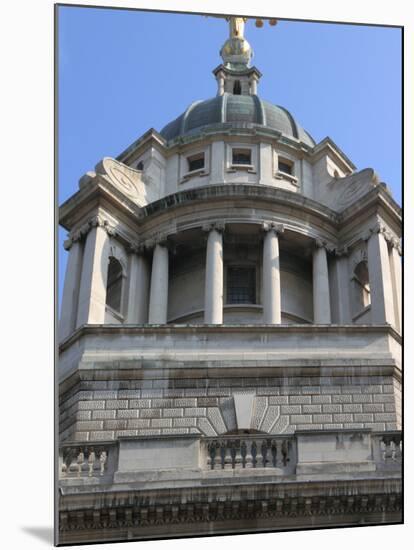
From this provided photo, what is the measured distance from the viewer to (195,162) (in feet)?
105

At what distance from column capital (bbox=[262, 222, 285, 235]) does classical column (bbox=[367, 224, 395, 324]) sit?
241cm

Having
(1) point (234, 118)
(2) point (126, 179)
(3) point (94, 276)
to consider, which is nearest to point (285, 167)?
(1) point (234, 118)

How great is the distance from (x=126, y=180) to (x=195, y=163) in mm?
3132

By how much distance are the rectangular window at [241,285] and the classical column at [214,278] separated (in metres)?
1.28

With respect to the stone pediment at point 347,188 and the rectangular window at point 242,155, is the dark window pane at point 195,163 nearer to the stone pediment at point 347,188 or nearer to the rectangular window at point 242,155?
→ the rectangular window at point 242,155

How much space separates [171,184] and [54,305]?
49.0 ft

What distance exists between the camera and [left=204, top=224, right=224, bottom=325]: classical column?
2591cm

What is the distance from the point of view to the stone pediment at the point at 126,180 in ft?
92.5

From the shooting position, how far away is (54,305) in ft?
55.0

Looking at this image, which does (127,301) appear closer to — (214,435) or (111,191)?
(111,191)

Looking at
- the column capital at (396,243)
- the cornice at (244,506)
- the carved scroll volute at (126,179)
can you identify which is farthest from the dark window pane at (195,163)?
the cornice at (244,506)

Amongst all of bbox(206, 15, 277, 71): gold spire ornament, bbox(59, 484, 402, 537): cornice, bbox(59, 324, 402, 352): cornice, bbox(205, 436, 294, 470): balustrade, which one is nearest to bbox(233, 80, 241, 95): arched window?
bbox(206, 15, 277, 71): gold spire ornament
